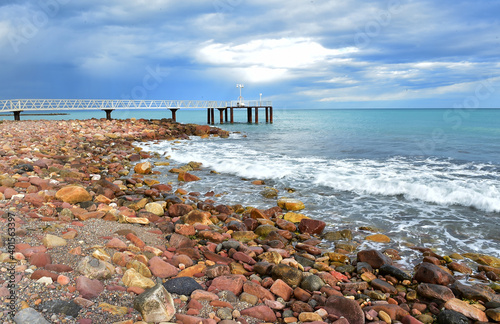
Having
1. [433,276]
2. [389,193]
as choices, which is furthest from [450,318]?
[389,193]

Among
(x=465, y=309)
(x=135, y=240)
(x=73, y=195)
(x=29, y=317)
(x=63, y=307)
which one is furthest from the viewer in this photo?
(x=73, y=195)

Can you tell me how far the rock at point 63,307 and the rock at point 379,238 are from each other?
521cm

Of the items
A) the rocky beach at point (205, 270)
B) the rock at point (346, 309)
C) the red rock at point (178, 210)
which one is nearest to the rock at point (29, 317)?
the rocky beach at point (205, 270)

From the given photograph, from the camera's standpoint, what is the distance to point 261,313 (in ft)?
11.2

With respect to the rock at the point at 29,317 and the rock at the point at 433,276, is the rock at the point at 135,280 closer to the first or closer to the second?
the rock at the point at 29,317

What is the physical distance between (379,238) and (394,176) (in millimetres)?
6492

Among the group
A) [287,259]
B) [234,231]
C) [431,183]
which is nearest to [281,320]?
[287,259]

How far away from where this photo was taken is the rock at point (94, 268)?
11.7 ft

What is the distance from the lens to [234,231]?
647cm

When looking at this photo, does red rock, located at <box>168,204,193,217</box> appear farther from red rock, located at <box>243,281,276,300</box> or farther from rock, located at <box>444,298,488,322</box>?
rock, located at <box>444,298,488,322</box>

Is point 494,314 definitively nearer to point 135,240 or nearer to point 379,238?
point 379,238

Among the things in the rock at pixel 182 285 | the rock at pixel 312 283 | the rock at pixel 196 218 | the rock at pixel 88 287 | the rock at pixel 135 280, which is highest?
the rock at pixel 88 287

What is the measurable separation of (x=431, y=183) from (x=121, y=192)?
971 cm

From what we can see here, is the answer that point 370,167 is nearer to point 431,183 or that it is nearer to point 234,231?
point 431,183
